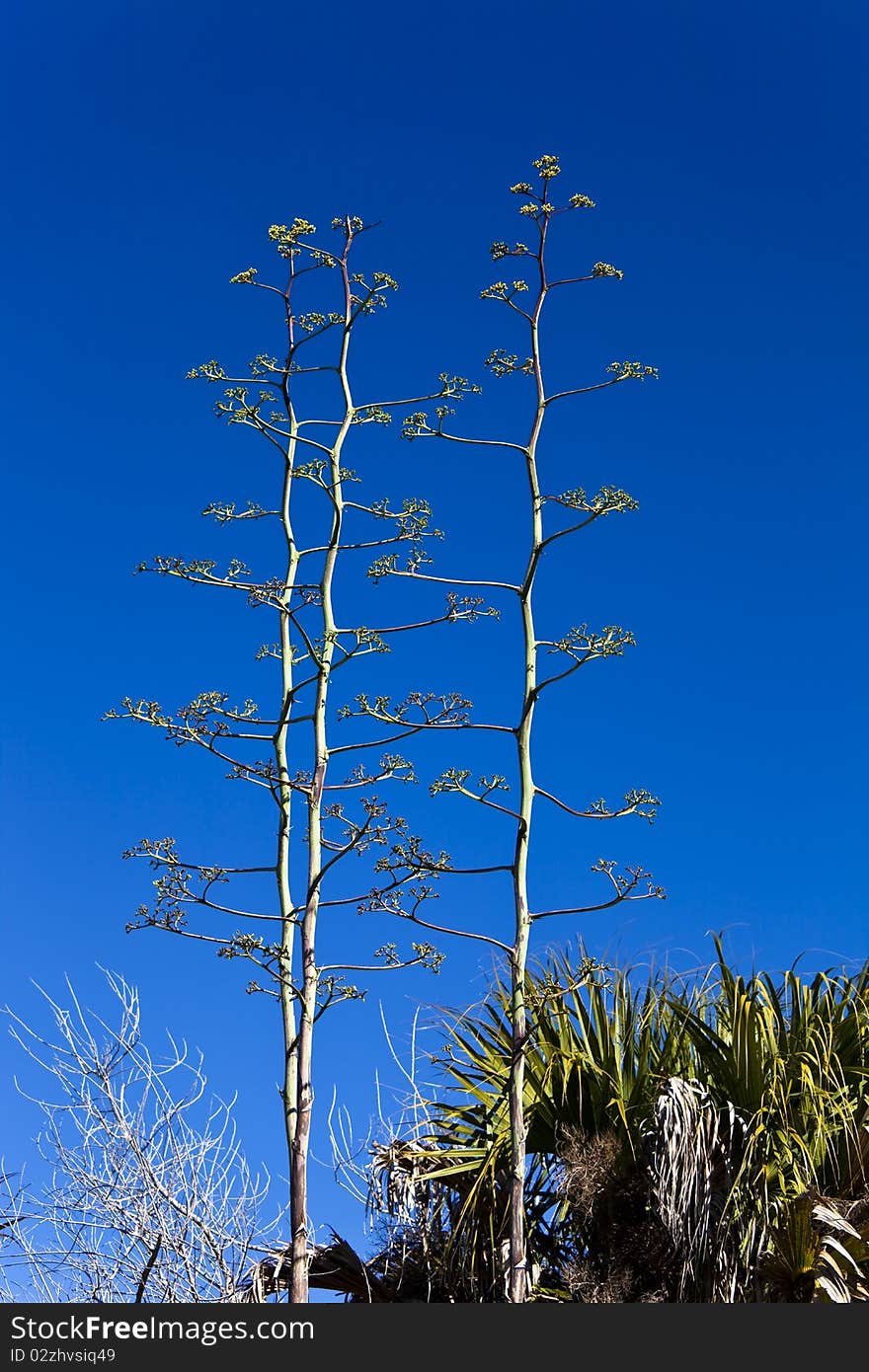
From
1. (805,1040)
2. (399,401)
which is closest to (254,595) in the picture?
(399,401)

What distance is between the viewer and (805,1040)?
6629mm

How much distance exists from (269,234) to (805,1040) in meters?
4.41

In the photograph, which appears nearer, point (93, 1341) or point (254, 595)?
point (93, 1341)

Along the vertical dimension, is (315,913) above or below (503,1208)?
above

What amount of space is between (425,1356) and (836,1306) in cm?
131

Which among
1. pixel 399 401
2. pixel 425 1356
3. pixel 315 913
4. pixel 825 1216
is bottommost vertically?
pixel 425 1356

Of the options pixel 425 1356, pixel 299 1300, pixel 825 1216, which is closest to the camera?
pixel 425 1356

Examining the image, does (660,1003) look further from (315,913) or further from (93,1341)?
(93,1341)

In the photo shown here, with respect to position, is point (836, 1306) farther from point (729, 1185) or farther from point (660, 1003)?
point (660, 1003)

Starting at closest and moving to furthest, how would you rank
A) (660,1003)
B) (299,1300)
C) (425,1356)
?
(425,1356)
(299,1300)
(660,1003)

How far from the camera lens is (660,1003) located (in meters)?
6.95

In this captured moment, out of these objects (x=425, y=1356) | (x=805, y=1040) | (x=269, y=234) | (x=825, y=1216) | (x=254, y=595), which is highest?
(x=269, y=234)

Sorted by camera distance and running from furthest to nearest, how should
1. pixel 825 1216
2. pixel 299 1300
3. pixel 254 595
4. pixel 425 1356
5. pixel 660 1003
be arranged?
pixel 660 1003
pixel 254 595
pixel 825 1216
pixel 299 1300
pixel 425 1356

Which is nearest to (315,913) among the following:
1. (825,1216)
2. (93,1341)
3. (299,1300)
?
(299,1300)
